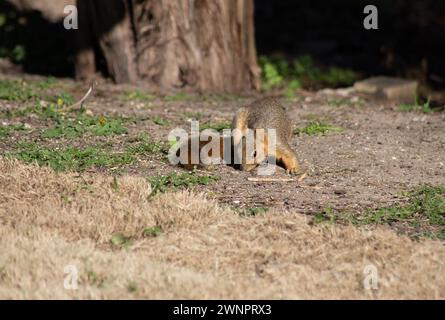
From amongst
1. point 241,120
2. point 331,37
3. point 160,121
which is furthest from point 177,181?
point 331,37

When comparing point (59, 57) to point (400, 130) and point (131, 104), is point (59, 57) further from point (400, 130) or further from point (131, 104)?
point (400, 130)

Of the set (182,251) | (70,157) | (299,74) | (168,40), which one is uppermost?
(168,40)

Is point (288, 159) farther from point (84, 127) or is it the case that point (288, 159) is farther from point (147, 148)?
point (84, 127)

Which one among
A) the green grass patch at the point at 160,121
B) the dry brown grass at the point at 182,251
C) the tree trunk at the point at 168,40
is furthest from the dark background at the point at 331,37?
the dry brown grass at the point at 182,251

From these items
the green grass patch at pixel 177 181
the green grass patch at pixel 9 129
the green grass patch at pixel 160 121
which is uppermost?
the green grass patch at pixel 9 129

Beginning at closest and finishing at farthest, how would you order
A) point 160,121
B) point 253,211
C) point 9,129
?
point 253,211, point 9,129, point 160,121

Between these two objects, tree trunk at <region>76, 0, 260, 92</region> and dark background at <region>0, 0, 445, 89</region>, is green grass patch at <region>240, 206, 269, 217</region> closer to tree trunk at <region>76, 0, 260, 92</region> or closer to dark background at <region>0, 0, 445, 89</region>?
tree trunk at <region>76, 0, 260, 92</region>

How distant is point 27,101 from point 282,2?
788 centimetres

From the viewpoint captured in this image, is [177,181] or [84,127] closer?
[177,181]

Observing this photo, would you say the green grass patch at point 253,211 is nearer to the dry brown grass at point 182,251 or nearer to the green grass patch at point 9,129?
the dry brown grass at point 182,251

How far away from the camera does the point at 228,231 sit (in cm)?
619

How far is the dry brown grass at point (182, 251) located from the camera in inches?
209

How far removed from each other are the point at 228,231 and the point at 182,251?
0.46m
